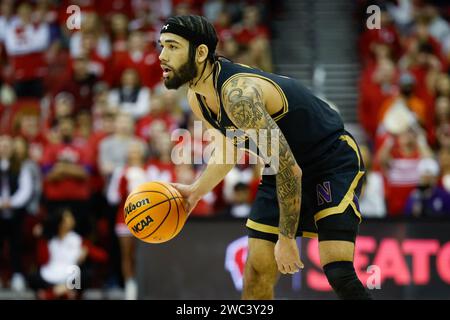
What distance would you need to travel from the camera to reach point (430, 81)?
12781 millimetres

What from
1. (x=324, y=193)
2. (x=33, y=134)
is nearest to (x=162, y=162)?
(x=33, y=134)

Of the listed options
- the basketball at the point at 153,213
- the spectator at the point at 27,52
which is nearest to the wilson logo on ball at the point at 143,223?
the basketball at the point at 153,213

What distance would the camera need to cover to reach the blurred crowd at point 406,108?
10.8 m

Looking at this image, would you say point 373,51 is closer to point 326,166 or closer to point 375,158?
point 375,158

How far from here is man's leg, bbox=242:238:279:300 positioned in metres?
6.22

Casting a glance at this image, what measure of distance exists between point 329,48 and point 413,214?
5085 mm

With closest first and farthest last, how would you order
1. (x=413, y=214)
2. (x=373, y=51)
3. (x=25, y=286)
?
(x=413, y=214) → (x=25, y=286) → (x=373, y=51)

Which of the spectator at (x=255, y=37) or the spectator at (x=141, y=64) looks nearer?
the spectator at (x=255, y=37)

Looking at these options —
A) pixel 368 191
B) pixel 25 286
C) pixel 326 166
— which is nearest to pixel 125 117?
pixel 25 286

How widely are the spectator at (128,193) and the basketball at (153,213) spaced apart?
14.6ft

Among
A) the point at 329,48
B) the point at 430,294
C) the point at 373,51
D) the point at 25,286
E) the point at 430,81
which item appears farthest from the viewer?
the point at 329,48

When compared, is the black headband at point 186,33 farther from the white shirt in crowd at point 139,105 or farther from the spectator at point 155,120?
the white shirt in crowd at point 139,105

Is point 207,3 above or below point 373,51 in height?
above

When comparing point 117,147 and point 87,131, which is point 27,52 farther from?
point 117,147
